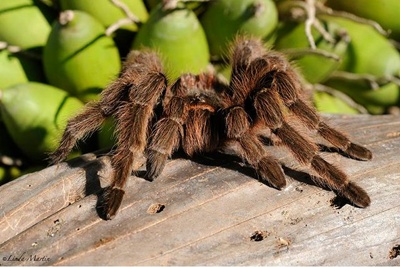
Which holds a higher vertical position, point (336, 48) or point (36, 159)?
point (336, 48)

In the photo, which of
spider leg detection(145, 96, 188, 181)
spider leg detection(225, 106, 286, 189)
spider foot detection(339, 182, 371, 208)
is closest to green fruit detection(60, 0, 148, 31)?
spider leg detection(145, 96, 188, 181)

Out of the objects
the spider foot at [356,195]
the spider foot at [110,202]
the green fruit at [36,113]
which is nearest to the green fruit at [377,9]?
the spider foot at [356,195]

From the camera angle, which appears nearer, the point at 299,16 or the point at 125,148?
the point at 125,148

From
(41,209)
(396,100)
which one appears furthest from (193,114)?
(396,100)

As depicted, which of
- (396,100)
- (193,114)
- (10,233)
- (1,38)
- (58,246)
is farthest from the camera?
(396,100)

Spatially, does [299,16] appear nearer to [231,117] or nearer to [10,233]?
[231,117]

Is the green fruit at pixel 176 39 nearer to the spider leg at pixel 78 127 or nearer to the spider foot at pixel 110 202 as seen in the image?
the spider leg at pixel 78 127
